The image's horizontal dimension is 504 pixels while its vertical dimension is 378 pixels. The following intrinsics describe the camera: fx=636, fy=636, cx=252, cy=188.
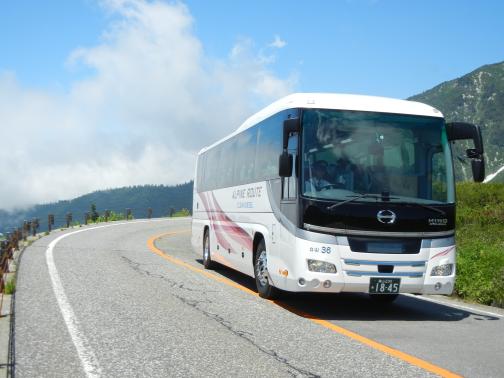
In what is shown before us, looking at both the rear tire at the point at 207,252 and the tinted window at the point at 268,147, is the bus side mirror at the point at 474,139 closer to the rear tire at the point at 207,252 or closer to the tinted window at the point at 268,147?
the tinted window at the point at 268,147

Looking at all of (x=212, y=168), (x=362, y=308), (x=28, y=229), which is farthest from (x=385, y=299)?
(x=28, y=229)

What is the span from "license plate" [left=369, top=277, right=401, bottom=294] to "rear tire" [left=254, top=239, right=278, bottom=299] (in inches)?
79.7

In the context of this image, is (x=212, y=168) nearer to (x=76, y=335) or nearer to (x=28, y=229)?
(x=76, y=335)

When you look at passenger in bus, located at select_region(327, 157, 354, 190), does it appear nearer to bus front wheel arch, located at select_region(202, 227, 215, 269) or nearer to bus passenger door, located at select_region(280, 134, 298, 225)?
bus passenger door, located at select_region(280, 134, 298, 225)

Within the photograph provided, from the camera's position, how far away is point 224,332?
7523mm

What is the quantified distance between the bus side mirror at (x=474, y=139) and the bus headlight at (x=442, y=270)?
1313mm

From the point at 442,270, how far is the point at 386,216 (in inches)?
47.3

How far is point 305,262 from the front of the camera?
889 centimetres

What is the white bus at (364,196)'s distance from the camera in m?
8.86

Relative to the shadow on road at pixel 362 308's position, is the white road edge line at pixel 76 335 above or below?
above

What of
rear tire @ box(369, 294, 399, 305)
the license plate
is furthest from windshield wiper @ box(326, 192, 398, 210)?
rear tire @ box(369, 294, 399, 305)

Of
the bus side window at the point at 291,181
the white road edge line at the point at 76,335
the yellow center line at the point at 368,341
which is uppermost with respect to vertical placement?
the bus side window at the point at 291,181

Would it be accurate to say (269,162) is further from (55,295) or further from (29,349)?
(29,349)

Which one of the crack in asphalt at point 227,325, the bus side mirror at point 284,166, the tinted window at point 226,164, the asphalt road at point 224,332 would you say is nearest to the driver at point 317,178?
the bus side mirror at point 284,166
